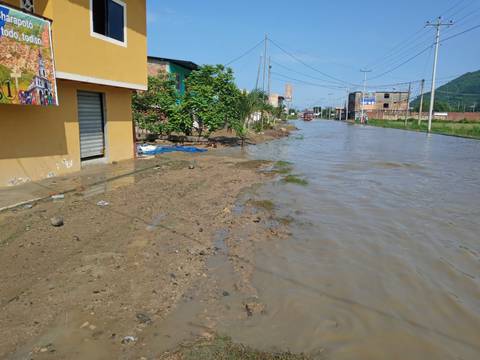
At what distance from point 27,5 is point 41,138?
3155 mm

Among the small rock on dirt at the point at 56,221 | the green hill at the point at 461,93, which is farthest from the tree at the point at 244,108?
the green hill at the point at 461,93

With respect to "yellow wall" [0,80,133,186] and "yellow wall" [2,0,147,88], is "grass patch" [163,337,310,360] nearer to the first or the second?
"yellow wall" [0,80,133,186]

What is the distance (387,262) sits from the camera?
17.7ft

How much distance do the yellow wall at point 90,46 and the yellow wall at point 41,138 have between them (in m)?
0.64

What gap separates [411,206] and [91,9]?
10.2 m

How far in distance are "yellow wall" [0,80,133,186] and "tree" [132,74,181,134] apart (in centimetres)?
705

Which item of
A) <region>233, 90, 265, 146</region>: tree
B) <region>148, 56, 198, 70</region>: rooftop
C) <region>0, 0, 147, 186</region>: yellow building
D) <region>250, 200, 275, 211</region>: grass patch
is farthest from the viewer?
<region>148, 56, 198, 70</region>: rooftop

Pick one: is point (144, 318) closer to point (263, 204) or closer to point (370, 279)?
point (370, 279)

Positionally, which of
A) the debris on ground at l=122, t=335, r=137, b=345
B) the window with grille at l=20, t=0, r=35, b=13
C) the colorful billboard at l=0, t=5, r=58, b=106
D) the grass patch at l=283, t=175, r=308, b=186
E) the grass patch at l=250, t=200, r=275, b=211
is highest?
the window with grille at l=20, t=0, r=35, b=13

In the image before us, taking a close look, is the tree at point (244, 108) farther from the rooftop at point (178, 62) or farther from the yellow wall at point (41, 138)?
the yellow wall at point (41, 138)

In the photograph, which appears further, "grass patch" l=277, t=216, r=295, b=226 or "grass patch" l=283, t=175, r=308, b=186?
"grass patch" l=283, t=175, r=308, b=186

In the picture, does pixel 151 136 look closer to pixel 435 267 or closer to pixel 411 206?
pixel 411 206

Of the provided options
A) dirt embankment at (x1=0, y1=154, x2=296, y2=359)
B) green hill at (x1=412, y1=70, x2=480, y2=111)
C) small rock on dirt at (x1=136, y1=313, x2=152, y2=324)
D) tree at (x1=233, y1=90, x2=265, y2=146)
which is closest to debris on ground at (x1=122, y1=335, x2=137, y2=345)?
dirt embankment at (x1=0, y1=154, x2=296, y2=359)

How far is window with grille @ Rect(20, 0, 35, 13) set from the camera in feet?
28.1
